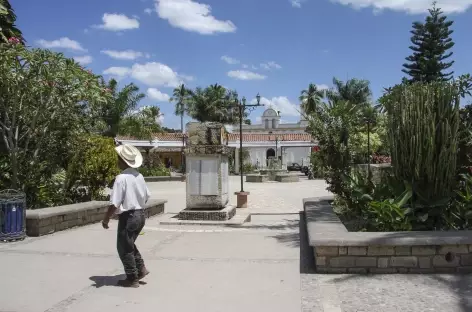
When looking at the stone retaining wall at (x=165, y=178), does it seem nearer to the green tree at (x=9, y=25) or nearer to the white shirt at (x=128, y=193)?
the green tree at (x=9, y=25)

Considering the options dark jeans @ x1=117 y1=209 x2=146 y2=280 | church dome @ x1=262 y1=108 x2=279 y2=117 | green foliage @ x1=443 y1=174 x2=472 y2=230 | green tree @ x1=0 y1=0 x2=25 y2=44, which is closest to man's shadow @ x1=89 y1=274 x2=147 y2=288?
dark jeans @ x1=117 y1=209 x2=146 y2=280

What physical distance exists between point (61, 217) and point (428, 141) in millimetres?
6499

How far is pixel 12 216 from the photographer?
25.2ft

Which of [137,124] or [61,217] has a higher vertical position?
[137,124]

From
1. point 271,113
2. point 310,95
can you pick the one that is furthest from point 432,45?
point 271,113

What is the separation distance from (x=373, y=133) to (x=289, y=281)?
93.3 ft

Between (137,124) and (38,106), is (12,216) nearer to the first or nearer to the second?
(38,106)

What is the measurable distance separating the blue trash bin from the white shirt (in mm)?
3421

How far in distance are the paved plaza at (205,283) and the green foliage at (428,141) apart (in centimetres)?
199

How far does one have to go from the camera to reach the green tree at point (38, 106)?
911cm

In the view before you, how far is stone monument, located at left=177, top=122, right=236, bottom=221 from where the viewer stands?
1033cm

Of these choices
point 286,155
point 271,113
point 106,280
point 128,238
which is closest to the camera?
point 128,238

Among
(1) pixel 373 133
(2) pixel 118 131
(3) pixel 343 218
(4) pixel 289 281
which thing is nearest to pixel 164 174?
(2) pixel 118 131

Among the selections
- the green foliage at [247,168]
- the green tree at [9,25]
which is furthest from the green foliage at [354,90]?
the green tree at [9,25]
